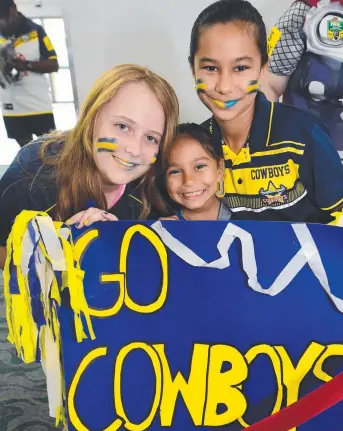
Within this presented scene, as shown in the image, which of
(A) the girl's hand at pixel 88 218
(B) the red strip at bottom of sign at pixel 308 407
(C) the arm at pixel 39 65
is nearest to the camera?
(B) the red strip at bottom of sign at pixel 308 407

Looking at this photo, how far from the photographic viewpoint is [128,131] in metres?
0.95

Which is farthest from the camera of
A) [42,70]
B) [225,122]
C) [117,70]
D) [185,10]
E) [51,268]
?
[42,70]

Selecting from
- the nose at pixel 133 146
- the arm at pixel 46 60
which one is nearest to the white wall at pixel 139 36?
the arm at pixel 46 60

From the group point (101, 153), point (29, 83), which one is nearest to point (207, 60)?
point (101, 153)

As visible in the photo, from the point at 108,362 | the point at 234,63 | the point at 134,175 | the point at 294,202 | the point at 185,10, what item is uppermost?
the point at 185,10

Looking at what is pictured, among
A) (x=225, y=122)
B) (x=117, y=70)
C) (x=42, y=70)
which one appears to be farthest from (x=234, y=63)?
(x=42, y=70)

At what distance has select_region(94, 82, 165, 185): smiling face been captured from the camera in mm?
931

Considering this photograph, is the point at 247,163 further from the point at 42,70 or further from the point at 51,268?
the point at 42,70

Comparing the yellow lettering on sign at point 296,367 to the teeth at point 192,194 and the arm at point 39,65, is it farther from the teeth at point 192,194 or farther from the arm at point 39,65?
the arm at point 39,65

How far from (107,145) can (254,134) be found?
0.34 meters

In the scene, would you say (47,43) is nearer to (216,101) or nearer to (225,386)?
(216,101)

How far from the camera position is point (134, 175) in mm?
981

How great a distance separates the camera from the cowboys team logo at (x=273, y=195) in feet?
3.61

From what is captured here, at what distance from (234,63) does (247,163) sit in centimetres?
22
